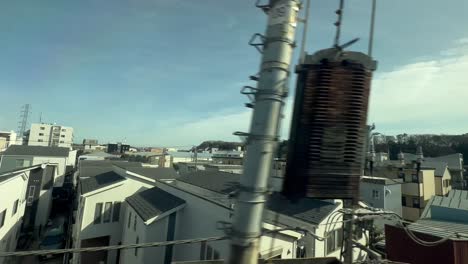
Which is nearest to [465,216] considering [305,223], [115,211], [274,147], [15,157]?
[305,223]

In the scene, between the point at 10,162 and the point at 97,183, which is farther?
the point at 10,162

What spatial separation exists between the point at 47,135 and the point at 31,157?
62.3 meters

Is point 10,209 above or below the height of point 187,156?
below

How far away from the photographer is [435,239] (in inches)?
378

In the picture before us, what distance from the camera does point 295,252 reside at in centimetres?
1174

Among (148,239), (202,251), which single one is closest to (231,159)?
(148,239)

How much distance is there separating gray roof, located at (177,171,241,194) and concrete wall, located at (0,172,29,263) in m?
11.0

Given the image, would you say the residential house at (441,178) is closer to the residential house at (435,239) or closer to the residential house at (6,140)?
the residential house at (435,239)

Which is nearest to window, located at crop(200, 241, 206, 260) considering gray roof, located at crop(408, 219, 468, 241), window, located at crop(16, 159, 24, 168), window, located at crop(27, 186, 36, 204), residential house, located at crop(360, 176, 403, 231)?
gray roof, located at crop(408, 219, 468, 241)

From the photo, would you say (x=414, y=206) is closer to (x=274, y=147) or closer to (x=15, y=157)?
(x=274, y=147)

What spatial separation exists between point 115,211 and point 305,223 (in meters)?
13.2

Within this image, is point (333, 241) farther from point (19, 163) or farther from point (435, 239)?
point (19, 163)

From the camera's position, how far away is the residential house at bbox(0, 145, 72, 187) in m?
32.0

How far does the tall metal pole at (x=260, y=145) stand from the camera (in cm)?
279
